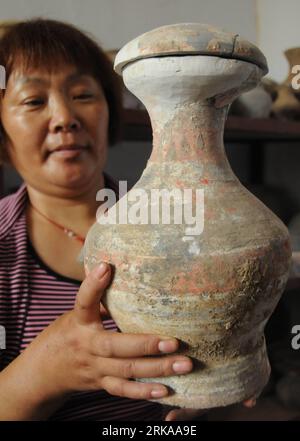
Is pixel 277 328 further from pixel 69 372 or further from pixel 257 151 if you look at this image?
pixel 69 372

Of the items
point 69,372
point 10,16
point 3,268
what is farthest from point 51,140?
point 10,16

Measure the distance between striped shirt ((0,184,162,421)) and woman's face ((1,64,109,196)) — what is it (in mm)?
133

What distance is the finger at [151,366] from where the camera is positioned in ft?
1.66

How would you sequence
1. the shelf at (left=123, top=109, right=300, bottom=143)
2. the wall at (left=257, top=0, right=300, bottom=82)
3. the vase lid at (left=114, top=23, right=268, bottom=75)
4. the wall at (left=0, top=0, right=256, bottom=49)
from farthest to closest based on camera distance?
the wall at (left=257, top=0, right=300, bottom=82)
the wall at (left=0, top=0, right=256, bottom=49)
the shelf at (left=123, top=109, right=300, bottom=143)
the vase lid at (left=114, top=23, right=268, bottom=75)

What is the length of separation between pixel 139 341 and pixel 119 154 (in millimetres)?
1076

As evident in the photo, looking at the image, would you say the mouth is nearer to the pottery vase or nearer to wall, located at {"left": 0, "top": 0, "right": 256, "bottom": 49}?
the pottery vase

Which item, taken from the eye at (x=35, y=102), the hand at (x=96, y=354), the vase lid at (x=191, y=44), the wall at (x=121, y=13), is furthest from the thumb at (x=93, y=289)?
the wall at (x=121, y=13)

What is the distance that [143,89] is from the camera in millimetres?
517

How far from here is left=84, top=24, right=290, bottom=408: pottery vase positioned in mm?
476

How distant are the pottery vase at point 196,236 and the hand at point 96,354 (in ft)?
0.06

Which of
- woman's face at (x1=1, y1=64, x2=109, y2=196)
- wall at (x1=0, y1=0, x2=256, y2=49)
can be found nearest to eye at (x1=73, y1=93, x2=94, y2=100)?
woman's face at (x1=1, y1=64, x2=109, y2=196)

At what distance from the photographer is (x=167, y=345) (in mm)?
491

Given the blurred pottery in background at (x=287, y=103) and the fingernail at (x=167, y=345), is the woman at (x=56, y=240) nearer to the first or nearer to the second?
the fingernail at (x=167, y=345)

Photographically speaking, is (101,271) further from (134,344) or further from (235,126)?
(235,126)
